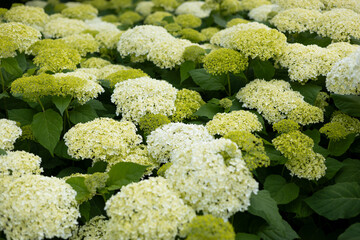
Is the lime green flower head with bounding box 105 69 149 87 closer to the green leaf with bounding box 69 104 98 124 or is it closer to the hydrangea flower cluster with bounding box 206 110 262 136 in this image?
the green leaf with bounding box 69 104 98 124

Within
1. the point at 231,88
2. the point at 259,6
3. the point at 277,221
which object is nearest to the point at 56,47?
the point at 231,88

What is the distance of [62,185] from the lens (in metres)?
2.54

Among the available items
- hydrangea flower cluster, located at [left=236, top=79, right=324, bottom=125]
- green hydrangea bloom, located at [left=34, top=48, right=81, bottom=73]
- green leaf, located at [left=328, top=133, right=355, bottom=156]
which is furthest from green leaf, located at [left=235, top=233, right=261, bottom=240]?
green hydrangea bloom, located at [left=34, top=48, right=81, bottom=73]

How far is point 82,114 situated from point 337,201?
2.58 meters

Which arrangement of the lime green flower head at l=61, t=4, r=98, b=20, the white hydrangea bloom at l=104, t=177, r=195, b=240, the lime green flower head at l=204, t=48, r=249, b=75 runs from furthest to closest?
the lime green flower head at l=61, t=4, r=98, b=20, the lime green flower head at l=204, t=48, r=249, b=75, the white hydrangea bloom at l=104, t=177, r=195, b=240

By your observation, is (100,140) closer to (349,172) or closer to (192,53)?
(192,53)

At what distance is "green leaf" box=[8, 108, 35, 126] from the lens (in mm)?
3482

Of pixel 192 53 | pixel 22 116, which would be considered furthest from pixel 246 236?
pixel 22 116

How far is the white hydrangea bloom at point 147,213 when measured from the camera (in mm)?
2113

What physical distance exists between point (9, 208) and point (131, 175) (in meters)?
0.90

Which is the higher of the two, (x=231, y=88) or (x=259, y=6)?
(x=259, y=6)

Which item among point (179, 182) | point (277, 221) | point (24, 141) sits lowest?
point (24, 141)

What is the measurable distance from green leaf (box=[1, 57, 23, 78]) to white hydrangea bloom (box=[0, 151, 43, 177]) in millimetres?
1355

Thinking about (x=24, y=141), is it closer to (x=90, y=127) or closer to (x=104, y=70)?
(x=90, y=127)
